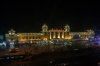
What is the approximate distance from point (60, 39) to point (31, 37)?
25.6 feet

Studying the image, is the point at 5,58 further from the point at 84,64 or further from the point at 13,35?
the point at 13,35

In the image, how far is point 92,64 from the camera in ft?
65.3

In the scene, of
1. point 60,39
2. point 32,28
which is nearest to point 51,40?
point 60,39

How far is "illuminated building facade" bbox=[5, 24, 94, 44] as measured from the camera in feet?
136

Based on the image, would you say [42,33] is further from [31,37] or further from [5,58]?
[5,58]

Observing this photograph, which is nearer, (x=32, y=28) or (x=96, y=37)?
(x=32, y=28)

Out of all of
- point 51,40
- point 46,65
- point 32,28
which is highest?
point 32,28

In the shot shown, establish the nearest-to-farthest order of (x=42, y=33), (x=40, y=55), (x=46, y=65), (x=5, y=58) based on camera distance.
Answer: (x=46, y=65) → (x=5, y=58) → (x=40, y=55) → (x=42, y=33)

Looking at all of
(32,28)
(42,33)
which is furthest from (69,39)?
(32,28)

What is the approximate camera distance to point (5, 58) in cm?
2262

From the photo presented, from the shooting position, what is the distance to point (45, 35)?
45438 millimetres

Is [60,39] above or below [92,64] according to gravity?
above

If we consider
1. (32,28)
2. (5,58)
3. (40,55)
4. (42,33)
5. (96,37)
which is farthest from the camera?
(96,37)

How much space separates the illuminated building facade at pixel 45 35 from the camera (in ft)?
136
